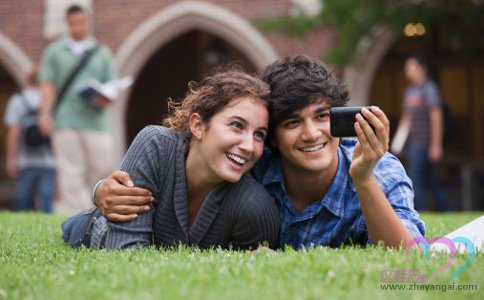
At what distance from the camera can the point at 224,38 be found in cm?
1248

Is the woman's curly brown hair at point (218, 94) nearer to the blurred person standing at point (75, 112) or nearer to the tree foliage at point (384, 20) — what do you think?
the blurred person standing at point (75, 112)

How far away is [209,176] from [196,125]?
0.92ft

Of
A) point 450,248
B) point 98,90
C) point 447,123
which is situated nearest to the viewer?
point 450,248

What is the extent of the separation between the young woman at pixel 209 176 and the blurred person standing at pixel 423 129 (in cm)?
487

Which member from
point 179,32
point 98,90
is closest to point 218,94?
point 98,90

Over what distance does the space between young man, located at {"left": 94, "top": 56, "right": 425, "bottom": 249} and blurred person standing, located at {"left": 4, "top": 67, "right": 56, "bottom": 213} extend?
4316mm

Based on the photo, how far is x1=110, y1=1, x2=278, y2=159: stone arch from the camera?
38.6 feet

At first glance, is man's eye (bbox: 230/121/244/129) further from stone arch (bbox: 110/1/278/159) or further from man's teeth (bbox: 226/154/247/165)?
stone arch (bbox: 110/1/278/159)

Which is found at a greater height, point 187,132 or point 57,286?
point 187,132

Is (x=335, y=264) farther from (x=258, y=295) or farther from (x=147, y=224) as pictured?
(x=147, y=224)

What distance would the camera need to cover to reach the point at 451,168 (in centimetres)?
1166

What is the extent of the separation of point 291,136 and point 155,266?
3.61ft

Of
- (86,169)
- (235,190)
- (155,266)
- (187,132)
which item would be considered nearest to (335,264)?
(155,266)

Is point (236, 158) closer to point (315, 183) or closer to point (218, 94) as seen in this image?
point (218, 94)
